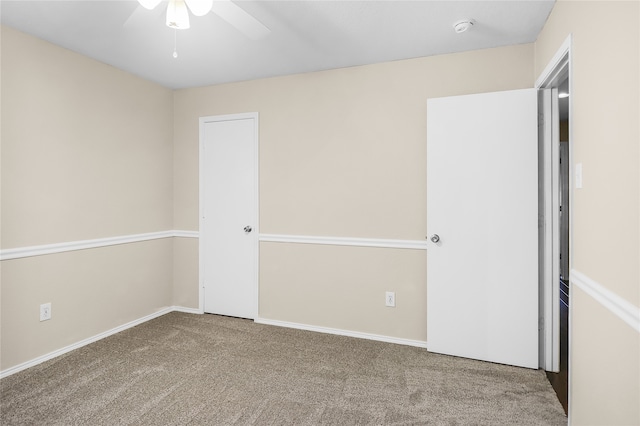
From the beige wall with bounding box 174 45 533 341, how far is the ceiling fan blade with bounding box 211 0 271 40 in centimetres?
138

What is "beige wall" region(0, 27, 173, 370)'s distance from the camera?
8.34 ft

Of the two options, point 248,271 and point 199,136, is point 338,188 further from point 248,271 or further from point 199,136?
point 199,136

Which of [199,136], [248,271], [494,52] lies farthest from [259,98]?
[494,52]

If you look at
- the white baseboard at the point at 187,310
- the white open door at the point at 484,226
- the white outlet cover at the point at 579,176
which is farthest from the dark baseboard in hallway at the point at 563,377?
the white baseboard at the point at 187,310

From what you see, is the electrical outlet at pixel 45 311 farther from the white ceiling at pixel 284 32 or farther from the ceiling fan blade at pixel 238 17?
the ceiling fan blade at pixel 238 17

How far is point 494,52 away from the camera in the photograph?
2.83 m

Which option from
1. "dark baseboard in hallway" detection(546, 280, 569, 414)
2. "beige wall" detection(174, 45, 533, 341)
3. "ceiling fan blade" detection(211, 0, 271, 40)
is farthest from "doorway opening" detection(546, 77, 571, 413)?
"ceiling fan blade" detection(211, 0, 271, 40)

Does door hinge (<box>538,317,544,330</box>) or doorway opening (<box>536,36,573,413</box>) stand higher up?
doorway opening (<box>536,36,573,413</box>)

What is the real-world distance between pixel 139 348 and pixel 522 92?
11.2 ft

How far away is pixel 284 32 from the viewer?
2559mm

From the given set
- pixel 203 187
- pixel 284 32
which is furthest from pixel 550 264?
pixel 203 187

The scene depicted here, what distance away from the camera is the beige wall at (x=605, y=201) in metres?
1.27

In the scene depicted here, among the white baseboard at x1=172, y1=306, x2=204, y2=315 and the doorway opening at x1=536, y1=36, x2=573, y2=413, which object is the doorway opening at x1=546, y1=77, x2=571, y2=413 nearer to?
the doorway opening at x1=536, y1=36, x2=573, y2=413

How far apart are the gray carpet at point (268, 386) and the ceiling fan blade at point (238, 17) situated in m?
2.08
